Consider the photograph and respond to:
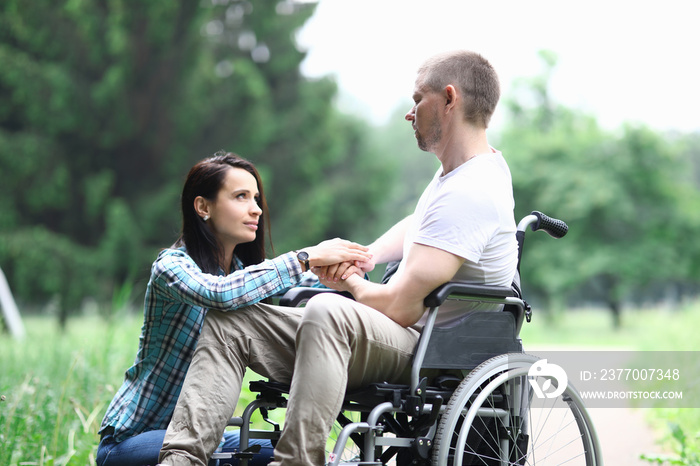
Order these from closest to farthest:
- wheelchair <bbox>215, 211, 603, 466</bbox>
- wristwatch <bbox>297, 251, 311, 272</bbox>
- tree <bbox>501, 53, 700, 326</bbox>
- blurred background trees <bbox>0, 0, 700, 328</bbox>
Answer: wheelchair <bbox>215, 211, 603, 466</bbox> < wristwatch <bbox>297, 251, 311, 272</bbox> < blurred background trees <bbox>0, 0, 700, 328</bbox> < tree <bbox>501, 53, 700, 326</bbox>

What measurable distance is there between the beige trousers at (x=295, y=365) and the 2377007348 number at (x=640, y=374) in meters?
4.22

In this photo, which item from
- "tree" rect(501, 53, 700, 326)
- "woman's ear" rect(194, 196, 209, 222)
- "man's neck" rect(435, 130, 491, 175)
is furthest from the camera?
"tree" rect(501, 53, 700, 326)

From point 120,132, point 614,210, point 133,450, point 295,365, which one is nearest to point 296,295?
point 295,365

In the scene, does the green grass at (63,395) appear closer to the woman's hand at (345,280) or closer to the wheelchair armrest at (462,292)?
the woman's hand at (345,280)

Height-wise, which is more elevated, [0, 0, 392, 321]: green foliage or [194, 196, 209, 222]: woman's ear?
[0, 0, 392, 321]: green foliage

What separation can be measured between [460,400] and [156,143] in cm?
1696

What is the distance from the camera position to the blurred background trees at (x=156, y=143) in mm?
16109

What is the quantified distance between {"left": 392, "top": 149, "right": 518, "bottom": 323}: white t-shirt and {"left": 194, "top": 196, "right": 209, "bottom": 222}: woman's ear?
67 centimetres

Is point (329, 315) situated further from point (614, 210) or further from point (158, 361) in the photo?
point (614, 210)

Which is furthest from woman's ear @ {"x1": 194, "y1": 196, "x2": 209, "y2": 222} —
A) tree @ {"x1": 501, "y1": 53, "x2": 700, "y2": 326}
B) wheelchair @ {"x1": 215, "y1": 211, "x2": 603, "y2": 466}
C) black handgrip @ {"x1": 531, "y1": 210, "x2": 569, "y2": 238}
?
tree @ {"x1": 501, "y1": 53, "x2": 700, "y2": 326}

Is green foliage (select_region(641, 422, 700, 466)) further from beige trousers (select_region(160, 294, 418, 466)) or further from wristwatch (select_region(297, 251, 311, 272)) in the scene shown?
wristwatch (select_region(297, 251, 311, 272))

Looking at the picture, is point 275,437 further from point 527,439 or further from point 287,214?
point 287,214

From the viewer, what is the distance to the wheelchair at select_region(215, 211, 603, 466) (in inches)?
79.9

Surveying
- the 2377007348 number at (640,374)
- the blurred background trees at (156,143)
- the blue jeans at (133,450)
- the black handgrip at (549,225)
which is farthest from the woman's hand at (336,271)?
the blurred background trees at (156,143)
